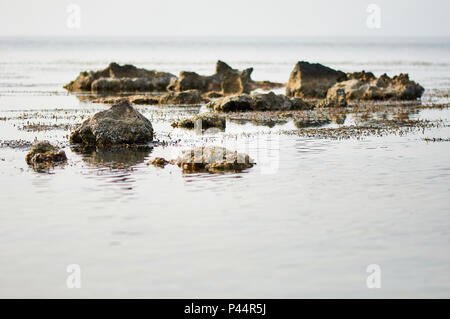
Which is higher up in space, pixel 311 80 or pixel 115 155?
pixel 311 80

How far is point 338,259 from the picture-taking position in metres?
14.6

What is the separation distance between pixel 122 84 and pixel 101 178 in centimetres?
5285

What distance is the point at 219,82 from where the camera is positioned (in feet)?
246

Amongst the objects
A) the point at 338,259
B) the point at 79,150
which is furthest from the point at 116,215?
the point at 79,150

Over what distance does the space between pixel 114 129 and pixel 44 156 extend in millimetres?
5275

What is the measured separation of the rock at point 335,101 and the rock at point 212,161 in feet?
92.7

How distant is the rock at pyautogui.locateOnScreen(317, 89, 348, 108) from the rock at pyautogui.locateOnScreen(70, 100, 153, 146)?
23.3m

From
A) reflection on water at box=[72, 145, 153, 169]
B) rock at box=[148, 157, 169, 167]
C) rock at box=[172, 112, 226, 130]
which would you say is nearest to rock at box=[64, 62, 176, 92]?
rock at box=[172, 112, 226, 130]

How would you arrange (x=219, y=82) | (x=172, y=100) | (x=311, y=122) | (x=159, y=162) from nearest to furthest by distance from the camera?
(x=159, y=162) → (x=311, y=122) → (x=172, y=100) → (x=219, y=82)

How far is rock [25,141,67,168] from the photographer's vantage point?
25.7 meters

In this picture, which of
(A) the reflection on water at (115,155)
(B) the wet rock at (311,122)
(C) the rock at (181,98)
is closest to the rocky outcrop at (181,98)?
(C) the rock at (181,98)

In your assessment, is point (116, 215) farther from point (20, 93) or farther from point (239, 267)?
point (20, 93)

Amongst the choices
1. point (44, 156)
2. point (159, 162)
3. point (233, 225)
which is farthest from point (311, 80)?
point (233, 225)

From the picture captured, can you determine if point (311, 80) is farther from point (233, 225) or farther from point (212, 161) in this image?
point (233, 225)
